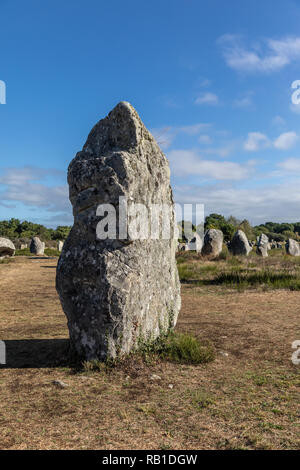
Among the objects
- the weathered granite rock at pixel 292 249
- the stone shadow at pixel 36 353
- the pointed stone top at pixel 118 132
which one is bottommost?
the stone shadow at pixel 36 353

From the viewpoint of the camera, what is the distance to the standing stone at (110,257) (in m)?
4.48

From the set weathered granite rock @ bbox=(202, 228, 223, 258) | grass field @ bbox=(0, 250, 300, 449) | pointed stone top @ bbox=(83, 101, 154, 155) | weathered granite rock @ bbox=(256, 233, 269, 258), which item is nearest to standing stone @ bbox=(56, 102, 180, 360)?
pointed stone top @ bbox=(83, 101, 154, 155)

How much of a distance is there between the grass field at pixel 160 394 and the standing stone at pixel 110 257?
41cm

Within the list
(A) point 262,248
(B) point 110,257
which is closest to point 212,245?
(A) point 262,248

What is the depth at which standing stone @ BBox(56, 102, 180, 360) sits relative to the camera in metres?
4.48

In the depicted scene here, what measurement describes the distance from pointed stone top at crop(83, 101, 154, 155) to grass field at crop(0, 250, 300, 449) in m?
2.80

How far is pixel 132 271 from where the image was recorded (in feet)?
15.3

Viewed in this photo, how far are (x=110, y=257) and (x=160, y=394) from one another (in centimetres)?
165

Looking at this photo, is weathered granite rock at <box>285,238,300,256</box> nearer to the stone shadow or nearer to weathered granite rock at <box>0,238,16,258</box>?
weathered granite rock at <box>0,238,16,258</box>

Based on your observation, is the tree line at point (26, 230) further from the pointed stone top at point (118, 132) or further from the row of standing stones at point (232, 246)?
the pointed stone top at point (118, 132)

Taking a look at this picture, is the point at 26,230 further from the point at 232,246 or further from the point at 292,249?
the point at 292,249

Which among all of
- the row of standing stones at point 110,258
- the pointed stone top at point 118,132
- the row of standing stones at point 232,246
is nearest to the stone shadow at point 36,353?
the row of standing stones at point 110,258

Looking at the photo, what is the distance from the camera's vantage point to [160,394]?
3842 mm
